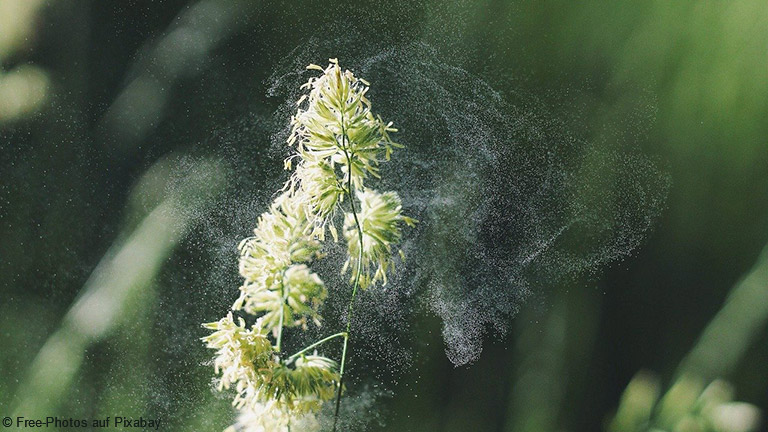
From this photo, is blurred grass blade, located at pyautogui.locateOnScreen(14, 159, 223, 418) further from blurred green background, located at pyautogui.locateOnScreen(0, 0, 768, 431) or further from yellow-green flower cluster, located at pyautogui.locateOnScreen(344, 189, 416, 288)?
yellow-green flower cluster, located at pyautogui.locateOnScreen(344, 189, 416, 288)

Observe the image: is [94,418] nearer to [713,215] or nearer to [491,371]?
[491,371]

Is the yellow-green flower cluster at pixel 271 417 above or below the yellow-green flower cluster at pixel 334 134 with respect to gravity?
below

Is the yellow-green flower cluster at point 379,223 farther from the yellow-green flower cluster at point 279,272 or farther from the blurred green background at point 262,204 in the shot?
the blurred green background at point 262,204

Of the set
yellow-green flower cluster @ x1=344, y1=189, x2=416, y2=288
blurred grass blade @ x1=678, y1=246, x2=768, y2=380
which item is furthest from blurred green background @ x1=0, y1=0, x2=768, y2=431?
yellow-green flower cluster @ x1=344, y1=189, x2=416, y2=288

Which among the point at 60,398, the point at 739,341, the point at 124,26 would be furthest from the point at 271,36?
the point at 739,341

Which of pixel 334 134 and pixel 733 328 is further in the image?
pixel 733 328

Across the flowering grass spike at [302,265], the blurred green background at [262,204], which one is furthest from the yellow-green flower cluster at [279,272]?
the blurred green background at [262,204]

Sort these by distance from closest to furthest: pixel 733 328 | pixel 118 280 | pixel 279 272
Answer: pixel 279 272, pixel 733 328, pixel 118 280

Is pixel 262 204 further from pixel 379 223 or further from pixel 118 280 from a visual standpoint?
pixel 379 223

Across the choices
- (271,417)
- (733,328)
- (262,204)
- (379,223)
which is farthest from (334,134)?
(733,328)
